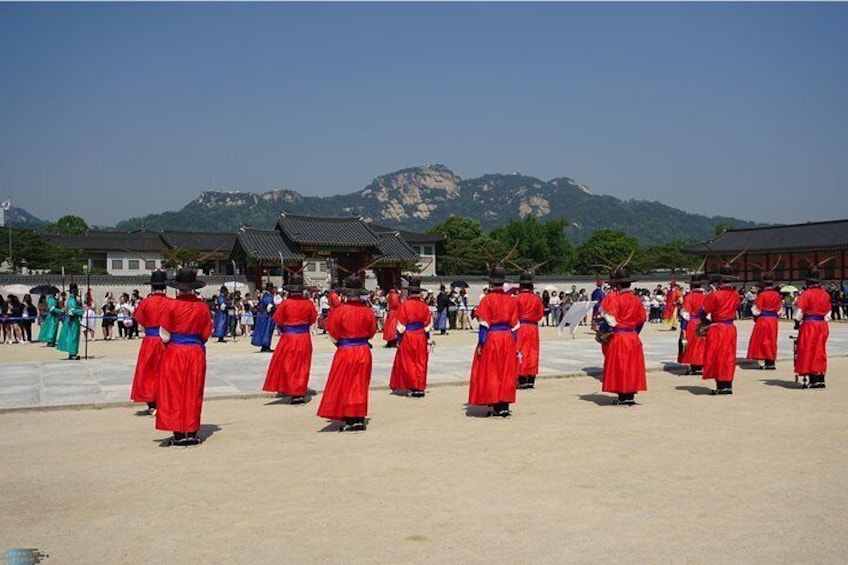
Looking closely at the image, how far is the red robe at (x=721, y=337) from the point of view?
34.9ft

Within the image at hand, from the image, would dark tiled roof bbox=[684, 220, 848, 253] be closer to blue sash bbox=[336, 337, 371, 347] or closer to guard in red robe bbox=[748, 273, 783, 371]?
guard in red robe bbox=[748, 273, 783, 371]

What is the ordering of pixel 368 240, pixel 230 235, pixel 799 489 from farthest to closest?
1. pixel 230 235
2. pixel 368 240
3. pixel 799 489

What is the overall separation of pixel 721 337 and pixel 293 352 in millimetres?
6216

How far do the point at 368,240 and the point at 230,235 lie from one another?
25.8 m

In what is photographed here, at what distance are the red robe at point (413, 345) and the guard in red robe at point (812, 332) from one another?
5.77 meters

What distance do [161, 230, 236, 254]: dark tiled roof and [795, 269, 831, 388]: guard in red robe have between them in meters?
55.1

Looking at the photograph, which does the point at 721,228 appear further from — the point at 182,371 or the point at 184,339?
the point at 182,371

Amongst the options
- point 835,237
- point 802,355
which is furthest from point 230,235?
point 802,355

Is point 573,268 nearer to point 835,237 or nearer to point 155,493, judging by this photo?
point 835,237

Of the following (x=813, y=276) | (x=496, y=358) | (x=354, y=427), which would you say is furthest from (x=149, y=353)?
(x=813, y=276)

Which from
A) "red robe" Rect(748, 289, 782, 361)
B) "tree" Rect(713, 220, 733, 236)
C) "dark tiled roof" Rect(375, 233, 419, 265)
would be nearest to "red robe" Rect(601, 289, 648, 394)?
"red robe" Rect(748, 289, 782, 361)

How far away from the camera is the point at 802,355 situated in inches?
444

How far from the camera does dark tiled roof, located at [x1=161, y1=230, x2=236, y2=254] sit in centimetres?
6327

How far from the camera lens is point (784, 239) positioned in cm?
4512
